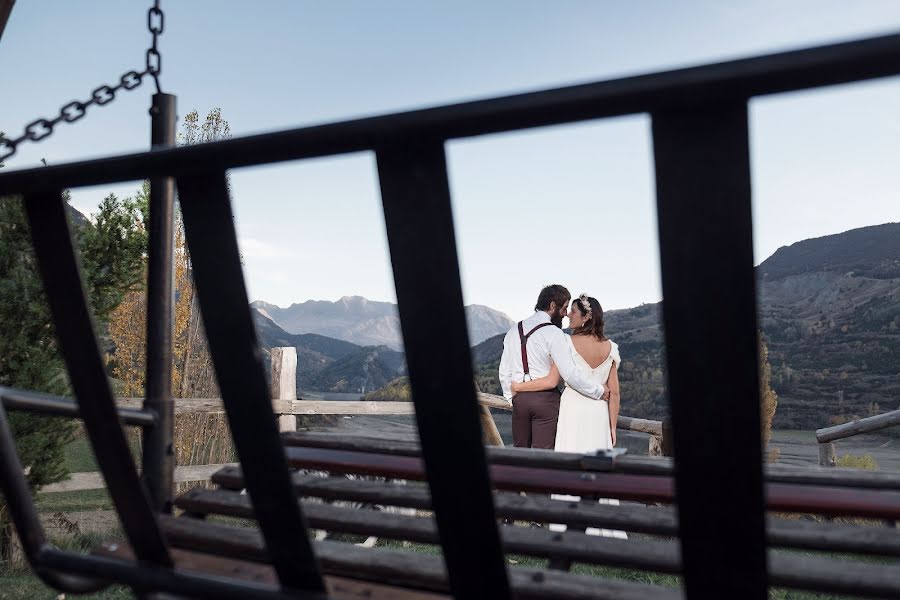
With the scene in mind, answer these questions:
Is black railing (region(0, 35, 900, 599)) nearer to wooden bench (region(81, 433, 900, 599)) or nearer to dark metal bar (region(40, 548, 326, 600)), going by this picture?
dark metal bar (region(40, 548, 326, 600))

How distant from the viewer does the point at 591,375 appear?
18.2 ft

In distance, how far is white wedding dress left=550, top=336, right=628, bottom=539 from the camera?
218 inches

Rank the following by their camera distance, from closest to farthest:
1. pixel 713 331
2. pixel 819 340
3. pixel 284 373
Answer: pixel 713 331 < pixel 284 373 < pixel 819 340

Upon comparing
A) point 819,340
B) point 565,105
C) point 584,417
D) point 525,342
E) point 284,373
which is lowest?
point 819,340

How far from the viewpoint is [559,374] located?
5508 mm

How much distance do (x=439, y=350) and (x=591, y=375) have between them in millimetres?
4995

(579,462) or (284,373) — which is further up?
(579,462)

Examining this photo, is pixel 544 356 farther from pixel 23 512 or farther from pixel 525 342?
pixel 23 512

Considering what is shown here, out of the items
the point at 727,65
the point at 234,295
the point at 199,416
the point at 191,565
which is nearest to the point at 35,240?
the point at 234,295

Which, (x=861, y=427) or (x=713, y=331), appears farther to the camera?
(x=861, y=427)

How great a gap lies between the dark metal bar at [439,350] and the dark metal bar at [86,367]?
19.8 inches

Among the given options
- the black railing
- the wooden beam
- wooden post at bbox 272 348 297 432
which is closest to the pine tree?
wooden post at bbox 272 348 297 432

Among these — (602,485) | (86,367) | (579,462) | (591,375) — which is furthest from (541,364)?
(86,367)

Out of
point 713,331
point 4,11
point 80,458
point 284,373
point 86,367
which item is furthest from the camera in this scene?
point 80,458
